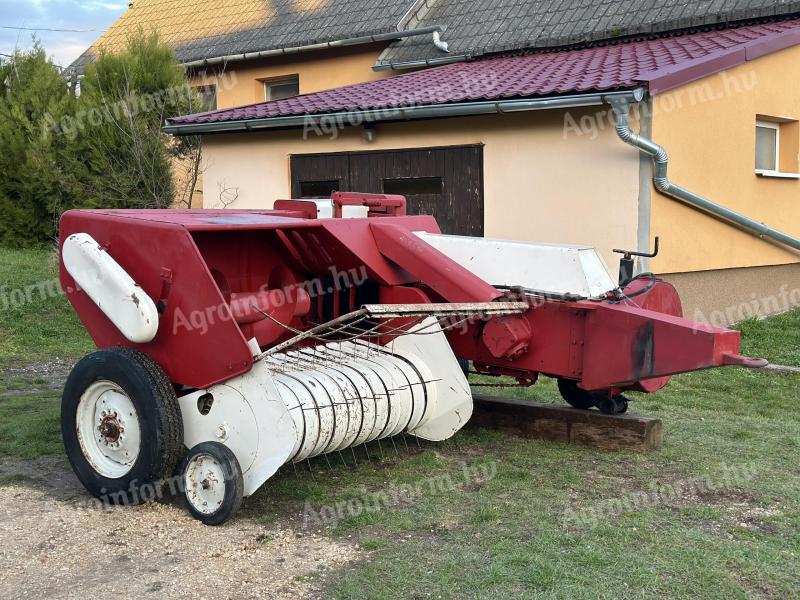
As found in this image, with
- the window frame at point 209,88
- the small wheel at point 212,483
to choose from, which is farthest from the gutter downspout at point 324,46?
the small wheel at point 212,483

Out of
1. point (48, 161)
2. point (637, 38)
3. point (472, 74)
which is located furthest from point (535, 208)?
point (48, 161)

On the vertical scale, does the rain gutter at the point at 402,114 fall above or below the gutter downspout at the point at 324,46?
below

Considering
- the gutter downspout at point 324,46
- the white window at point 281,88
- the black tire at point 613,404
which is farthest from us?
the white window at point 281,88

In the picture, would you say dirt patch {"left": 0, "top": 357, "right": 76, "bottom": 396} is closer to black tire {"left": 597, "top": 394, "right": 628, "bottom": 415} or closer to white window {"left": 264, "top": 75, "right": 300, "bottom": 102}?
black tire {"left": 597, "top": 394, "right": 628, "bottom": 415}

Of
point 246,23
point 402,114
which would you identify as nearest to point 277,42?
point 246,23

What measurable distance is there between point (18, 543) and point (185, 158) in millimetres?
12072

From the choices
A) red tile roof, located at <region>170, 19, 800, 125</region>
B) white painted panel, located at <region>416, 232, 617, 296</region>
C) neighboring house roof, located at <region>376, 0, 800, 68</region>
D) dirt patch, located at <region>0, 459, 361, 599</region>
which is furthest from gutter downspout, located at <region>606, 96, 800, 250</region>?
dirt patch, located at <region>0, 459, 361, 599</region>

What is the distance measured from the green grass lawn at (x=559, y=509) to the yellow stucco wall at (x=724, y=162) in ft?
9.70

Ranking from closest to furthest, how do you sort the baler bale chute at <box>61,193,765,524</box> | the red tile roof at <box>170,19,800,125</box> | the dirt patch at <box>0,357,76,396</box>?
the baler bale chute at <box>61,193,765,524</box> → the dirt patch at <box>0,357,76,396</box> → the red tile roof at <box>170,19,800,125</box>

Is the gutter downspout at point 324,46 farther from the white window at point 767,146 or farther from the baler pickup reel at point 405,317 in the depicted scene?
the baler pickup reel at point 405,317

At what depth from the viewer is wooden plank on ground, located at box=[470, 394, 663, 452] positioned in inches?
219

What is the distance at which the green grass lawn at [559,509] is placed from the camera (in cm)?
372

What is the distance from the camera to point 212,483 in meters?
4.47

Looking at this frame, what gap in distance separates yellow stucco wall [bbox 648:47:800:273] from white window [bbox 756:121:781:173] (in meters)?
0.19
